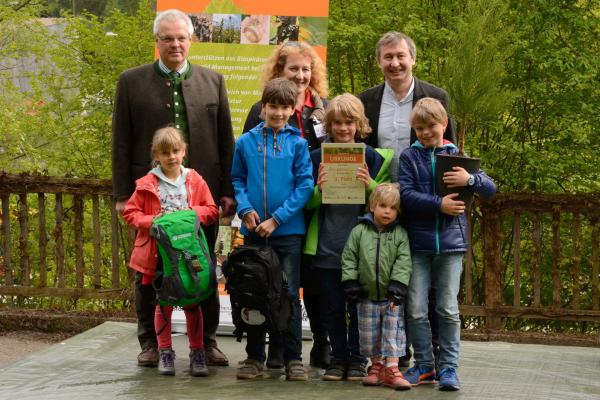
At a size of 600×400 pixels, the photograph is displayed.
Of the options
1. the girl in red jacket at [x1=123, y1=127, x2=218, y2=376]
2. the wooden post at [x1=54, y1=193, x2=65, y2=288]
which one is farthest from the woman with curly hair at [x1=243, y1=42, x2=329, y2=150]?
the wooden post at [x1=54, y1=193, x2=65, y2=288]

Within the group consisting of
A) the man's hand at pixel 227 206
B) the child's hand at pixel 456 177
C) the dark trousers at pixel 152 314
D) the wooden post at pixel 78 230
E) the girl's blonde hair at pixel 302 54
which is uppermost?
the girl's blonde hair at pixel 302 54

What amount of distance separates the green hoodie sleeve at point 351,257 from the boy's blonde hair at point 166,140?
1.02m

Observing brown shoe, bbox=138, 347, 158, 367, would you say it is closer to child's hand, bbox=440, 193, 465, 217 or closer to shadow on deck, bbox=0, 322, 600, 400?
shadow on deck, bbox=0, 322, 600, 400

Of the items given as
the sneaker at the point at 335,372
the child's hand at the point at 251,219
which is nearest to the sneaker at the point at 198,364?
the sneaker at the point at 335,372

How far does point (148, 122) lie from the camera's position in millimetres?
6035

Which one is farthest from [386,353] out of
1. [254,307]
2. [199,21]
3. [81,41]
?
[81,41]

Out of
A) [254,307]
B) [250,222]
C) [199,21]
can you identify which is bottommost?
[254,307]

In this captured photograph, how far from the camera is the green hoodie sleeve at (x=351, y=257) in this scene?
17.6 feet

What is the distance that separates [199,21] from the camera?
721 cm

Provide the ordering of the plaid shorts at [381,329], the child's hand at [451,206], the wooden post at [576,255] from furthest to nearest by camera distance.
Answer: the wooden post at [576,255] → the plaid shorts at [381,329] → the child's hand at [451,206]

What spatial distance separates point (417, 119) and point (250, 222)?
100 cm

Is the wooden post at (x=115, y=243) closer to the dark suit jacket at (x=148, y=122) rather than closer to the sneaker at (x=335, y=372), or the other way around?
the dark suit jacket at (x=148, y=122)

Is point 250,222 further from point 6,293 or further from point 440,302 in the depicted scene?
point 6,293

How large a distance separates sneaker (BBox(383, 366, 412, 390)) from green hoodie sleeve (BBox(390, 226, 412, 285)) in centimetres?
45
